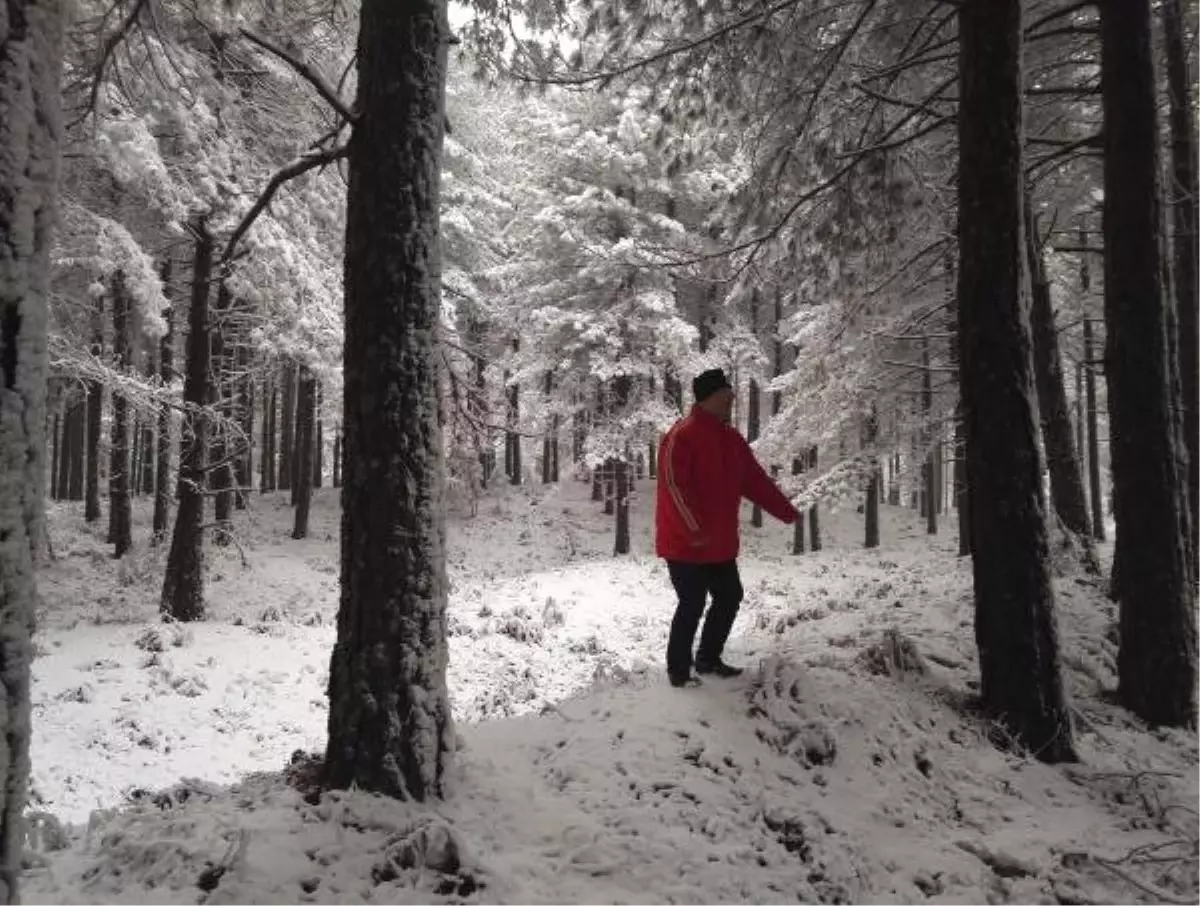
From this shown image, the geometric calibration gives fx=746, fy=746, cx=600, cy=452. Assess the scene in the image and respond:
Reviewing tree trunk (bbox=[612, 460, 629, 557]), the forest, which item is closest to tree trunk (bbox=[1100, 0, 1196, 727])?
the forest

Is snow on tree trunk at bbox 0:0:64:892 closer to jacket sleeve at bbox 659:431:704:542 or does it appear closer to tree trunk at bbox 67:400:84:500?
jacket sleeve at bbox 659:431:704:542

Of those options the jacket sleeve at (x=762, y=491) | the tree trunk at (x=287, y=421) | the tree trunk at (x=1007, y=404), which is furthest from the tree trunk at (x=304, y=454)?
the tree trunk at (x=1007, y=404)

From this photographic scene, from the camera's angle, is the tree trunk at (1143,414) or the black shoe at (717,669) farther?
the tree trunk at (1143,414)

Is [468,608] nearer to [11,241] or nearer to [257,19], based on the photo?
[257,19]

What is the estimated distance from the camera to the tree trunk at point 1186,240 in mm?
9234

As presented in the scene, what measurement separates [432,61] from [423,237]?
2.84 ft

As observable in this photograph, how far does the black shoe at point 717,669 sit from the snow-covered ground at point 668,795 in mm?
162

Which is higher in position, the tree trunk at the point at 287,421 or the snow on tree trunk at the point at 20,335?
the tree trunk at the point at 287,421

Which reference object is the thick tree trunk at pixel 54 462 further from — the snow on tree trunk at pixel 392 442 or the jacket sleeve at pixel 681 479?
the snow on tree trunk at pixel 392 442

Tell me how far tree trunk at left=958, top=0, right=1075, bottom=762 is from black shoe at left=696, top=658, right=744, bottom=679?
1.71 m

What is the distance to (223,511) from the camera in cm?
1847

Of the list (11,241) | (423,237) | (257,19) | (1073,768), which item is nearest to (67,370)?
(257,19)

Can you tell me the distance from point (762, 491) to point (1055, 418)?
6343mm

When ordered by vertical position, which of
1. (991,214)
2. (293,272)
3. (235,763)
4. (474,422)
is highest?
(293,272)
